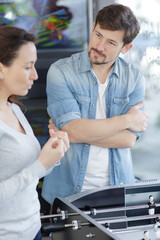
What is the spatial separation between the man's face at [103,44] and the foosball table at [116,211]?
2.28 feet

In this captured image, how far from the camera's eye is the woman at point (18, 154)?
165 centimetres

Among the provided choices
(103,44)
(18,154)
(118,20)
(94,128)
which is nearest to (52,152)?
(18,154)

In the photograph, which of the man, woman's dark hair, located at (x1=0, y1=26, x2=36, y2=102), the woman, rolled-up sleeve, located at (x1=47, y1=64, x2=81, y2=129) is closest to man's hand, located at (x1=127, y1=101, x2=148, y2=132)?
the man

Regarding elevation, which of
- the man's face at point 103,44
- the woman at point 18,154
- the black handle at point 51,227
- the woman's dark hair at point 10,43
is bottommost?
the black handle at point 51,227

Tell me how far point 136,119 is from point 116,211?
524 millimetres

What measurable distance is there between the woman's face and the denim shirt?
608mm

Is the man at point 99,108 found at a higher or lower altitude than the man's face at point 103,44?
lower

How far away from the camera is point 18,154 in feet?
5.50

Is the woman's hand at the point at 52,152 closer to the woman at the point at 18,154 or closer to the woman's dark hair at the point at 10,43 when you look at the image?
the woman at the point at 18,154

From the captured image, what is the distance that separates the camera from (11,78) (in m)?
1.72

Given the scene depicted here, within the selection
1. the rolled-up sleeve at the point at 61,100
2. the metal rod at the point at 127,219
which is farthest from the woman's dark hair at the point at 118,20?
the metal rod at the point at 127,219

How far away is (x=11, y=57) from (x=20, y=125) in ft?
1.01

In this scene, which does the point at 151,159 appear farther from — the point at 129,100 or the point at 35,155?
the point at 35,155

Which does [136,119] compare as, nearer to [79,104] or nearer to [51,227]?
[79,104]
